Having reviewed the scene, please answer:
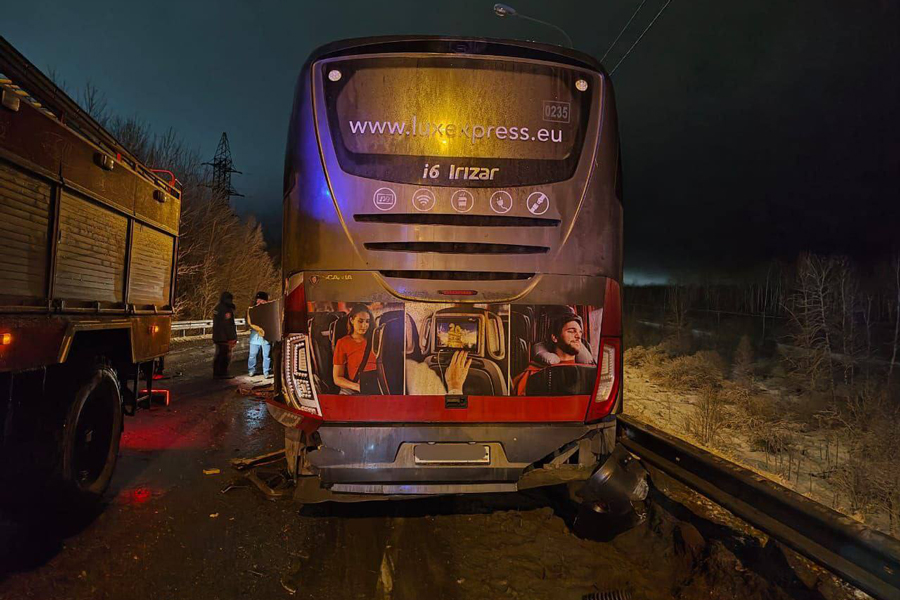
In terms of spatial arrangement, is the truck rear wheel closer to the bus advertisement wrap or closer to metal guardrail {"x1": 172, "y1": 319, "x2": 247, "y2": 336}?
the bus advertisement wrap

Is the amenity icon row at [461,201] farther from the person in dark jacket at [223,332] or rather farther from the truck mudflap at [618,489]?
the person in dark jacket at [223,332]

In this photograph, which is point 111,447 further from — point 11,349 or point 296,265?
point 296,265

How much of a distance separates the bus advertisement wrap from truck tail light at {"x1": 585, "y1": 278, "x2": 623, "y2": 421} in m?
0.38

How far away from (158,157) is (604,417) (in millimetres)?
27914

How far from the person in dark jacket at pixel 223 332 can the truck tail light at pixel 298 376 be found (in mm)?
8597

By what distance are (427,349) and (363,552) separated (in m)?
1.53

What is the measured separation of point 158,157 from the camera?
2522 centimetres

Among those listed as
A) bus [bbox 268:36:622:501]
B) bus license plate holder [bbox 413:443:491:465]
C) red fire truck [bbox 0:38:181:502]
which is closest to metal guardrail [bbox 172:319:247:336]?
red fire truck [bbox 0:38:181:502]

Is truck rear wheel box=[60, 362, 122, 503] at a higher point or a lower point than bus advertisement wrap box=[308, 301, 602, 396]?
lower

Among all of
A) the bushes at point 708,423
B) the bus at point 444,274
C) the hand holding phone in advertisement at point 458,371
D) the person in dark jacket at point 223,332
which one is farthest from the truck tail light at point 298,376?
the person in dark jacket at point 223,332

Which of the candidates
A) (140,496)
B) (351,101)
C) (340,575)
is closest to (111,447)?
(140,496)

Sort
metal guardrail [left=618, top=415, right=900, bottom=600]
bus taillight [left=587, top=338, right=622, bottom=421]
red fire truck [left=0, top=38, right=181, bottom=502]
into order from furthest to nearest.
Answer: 1. bus taillight [left=587, top=338, right=622, bottom=421]
2. red fire truck [left=0, top=38, right=181, bottom=502]
3. metal guardrail [left=618, top=415, right=900, bottom=600]

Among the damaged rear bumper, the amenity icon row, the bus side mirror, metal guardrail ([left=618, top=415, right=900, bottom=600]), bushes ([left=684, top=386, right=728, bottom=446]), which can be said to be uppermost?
the amenity icon row

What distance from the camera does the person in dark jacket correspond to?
36.8 ft
